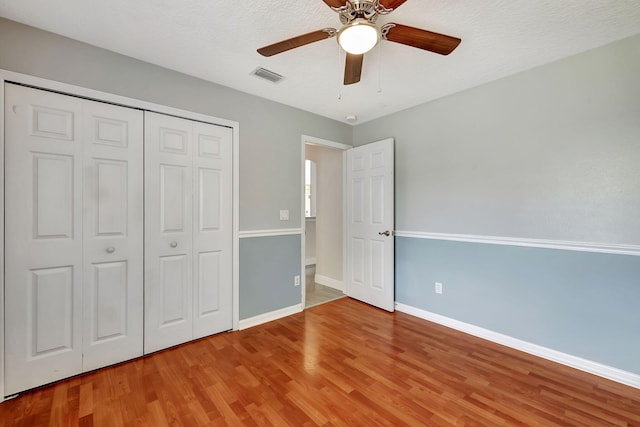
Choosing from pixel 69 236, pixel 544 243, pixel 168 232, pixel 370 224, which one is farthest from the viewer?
pixel 370 224

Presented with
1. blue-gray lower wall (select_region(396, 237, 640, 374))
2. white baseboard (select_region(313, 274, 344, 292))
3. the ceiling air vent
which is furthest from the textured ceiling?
white baseboard (select_region(313, 274, 344, 292))

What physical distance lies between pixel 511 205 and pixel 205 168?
290cm

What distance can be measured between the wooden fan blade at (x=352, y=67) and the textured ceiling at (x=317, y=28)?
300mm

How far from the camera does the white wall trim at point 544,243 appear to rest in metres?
1.98

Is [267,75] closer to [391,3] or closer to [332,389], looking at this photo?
[391,3]

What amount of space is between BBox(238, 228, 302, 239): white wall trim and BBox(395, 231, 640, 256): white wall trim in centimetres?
148

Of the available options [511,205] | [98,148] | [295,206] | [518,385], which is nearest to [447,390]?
[518,385]

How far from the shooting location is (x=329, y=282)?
14.2 ft

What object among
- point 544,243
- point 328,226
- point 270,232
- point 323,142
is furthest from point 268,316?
point 544,243

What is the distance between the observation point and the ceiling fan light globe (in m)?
1.39

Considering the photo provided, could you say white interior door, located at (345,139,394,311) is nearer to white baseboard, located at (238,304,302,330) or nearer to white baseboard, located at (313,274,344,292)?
white baseboard, located at (313,274,344,292)

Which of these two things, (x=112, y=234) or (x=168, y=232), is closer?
(x=112, y=234)

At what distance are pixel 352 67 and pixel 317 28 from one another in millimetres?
382

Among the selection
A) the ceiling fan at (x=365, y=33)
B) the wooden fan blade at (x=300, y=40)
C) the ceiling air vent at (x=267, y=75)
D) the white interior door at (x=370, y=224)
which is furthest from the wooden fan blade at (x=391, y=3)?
the white interior door at (x=370, y=224)
